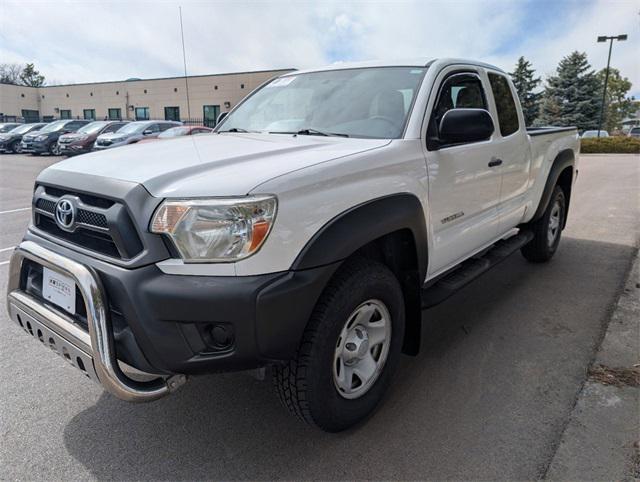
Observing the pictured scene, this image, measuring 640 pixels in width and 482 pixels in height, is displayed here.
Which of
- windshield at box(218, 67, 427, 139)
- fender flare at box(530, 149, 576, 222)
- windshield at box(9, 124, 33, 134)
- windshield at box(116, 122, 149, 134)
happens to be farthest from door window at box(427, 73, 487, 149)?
windshield at box(9, 124, 33, 134)

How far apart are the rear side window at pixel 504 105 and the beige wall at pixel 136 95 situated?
30540 millimetres

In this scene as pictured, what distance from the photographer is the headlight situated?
6.29 feet

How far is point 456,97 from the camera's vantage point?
347 centimetres

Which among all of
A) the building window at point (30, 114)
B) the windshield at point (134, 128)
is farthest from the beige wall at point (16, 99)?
the windshield at point (134, 128)

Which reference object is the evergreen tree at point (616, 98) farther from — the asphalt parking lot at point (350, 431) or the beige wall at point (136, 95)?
the asphalt parking lot at point (350, 431)

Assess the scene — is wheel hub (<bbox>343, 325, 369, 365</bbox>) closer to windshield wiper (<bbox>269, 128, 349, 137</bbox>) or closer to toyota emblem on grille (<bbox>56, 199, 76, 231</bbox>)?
windshield wiper (<bbox>269, 128, 349, 137</bbox>)

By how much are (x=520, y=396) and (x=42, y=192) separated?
2.94m

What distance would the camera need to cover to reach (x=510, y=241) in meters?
4.56

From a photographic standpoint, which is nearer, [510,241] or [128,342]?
[128,342]

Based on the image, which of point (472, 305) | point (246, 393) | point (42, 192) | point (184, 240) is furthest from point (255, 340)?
point (472, 305)

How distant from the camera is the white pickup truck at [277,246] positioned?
1.92m

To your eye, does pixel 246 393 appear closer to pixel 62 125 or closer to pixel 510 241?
pixel 510 241

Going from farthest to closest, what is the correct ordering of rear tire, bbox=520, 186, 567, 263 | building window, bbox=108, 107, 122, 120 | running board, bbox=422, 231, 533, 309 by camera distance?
building window, bbox=108, 107, 122, 120, rear tire, bbox=520, 186, 567, 263, running board, bbox=422, 231, 533, 309

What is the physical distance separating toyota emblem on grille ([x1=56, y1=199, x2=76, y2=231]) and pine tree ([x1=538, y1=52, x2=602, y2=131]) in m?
42.5
